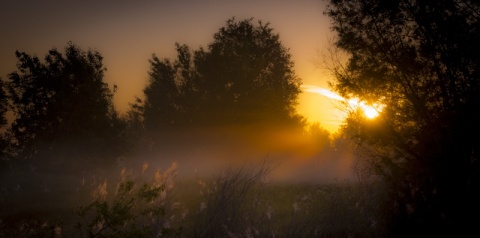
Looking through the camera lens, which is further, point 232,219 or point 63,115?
point 63,115

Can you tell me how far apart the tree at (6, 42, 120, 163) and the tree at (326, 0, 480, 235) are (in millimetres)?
22961

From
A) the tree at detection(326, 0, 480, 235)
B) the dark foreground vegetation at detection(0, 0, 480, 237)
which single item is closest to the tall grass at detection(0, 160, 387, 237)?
the dark foreground vegetation at detection(0, 0, 480, 237)

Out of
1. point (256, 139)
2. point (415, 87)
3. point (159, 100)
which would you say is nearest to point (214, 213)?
point (415, 87)

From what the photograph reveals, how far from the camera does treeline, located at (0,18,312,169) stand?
88.2ft

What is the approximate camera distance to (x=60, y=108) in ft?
89.4

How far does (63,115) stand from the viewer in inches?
1072

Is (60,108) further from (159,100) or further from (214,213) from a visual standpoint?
(214,213)

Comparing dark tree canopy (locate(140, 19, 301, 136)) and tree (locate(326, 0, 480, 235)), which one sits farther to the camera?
dark tree canopy (locate(140, 19, 301, 136))

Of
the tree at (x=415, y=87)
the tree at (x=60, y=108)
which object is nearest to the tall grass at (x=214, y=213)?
the tree at (x=415, y=87)

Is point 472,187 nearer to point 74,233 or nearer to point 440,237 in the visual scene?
point 440,237

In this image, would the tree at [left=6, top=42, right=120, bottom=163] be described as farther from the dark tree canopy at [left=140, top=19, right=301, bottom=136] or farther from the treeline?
the dark tree canopy at [left=140, top=19, right=301, bottom=136]

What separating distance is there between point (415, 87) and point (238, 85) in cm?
2160

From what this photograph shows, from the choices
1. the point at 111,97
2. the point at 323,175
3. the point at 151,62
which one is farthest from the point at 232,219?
the point at 151,62

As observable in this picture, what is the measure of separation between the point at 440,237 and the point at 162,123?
32.8 m
